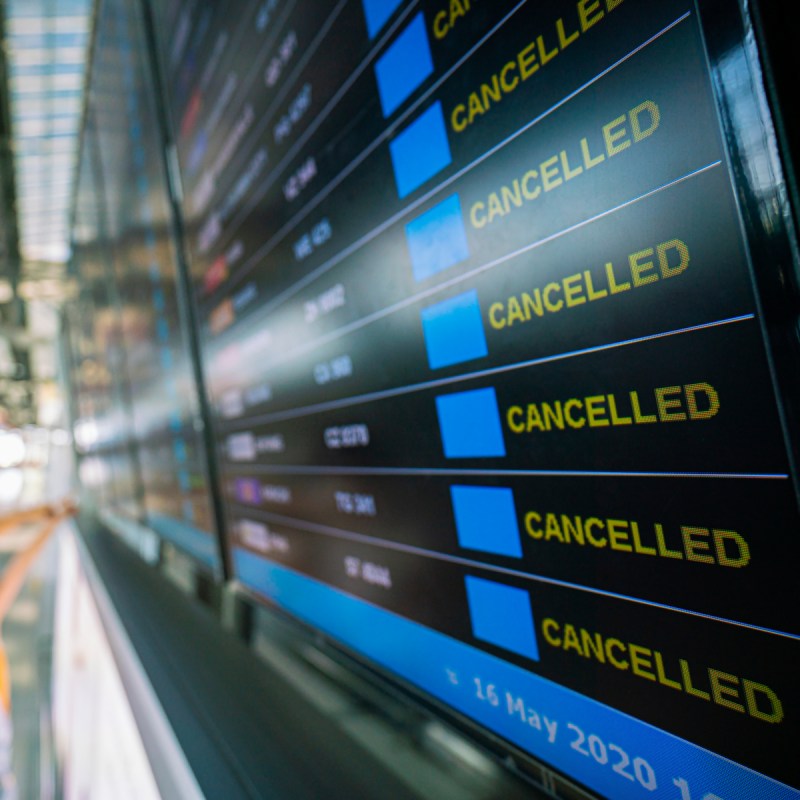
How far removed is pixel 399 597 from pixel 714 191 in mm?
541

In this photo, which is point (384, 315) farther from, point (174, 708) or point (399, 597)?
point (174, 708)

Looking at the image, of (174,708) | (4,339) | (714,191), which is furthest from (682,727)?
(4,339)

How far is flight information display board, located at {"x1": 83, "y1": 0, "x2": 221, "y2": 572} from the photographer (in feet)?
5.32

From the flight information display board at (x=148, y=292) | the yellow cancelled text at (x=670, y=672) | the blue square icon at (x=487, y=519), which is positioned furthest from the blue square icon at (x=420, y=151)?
the flight information display board at (x=148, y=292)

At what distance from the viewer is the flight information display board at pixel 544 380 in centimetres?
37

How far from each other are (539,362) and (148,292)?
5.59ft

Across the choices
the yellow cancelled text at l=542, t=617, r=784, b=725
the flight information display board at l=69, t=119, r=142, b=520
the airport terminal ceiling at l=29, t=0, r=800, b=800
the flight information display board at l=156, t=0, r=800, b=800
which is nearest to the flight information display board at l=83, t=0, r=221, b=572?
the flight information display board at l=69, t=119, r=142, b=520

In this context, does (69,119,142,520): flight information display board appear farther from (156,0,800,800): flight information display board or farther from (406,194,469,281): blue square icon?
(406,194,469,281): blue square icon

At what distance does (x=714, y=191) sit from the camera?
1.16ft

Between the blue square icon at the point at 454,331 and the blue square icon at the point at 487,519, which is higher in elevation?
the blue square icon at the point at 454,331

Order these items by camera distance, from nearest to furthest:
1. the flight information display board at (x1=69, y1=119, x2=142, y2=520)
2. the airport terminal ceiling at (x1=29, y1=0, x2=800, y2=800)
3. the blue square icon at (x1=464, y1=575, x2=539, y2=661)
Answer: the airport terminal ceiling at (x1=29, y1=0, x2=800, y2=800) → the blue square icon at (x1=464, y1=575, x2=539, y2=661) → the flight information display board at (x1=69, y1=119, x2=142, y2=520)

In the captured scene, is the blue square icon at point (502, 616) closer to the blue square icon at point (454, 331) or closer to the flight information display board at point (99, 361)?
the blue square icon at point (454, 331)

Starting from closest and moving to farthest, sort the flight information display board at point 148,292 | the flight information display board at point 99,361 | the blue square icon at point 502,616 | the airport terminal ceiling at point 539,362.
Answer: the airport terminal ceiling at point 539,362
the blue square icon at point 502,616
the flight information display board at point 148,292
the flight information display board at point 99,361

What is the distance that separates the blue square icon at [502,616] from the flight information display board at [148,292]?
3.16 feet
